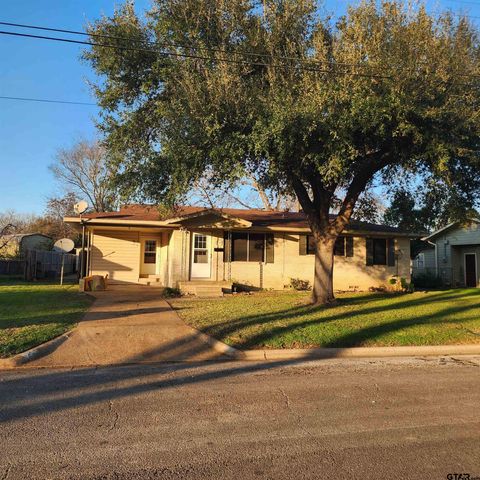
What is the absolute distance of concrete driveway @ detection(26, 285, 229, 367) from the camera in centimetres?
903

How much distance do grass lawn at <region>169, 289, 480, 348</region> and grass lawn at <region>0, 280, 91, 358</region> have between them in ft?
9.89

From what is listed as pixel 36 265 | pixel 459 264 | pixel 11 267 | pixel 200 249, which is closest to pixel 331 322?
pixel 200 249

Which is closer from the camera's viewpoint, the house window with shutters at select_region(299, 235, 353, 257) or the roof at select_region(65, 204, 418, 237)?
the roof at select_region(65, 204, 418, 237)

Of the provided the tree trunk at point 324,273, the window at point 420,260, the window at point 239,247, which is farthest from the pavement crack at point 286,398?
the window at point 420,260

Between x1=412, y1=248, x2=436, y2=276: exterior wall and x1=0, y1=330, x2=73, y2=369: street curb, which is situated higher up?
x1=412, y1=248, x2=436, y2=276: exterior wall

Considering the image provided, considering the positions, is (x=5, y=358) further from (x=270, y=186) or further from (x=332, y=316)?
(x=270, y=186)

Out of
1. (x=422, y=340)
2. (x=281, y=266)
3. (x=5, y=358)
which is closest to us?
(x=5, y=358)

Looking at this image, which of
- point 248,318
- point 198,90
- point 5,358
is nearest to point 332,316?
point 248,318

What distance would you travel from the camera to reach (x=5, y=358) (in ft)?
27.6

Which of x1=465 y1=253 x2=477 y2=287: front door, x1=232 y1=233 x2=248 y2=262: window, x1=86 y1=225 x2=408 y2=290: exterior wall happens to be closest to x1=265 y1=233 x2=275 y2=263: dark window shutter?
x1=86 y1=225 x2=408 y2=290: exterior wall

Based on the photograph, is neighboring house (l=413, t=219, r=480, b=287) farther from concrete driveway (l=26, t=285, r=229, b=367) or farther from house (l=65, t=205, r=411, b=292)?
concrete driveway (l=26, t=285, r=229, b=367)

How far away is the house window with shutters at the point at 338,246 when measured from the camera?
72.5ft

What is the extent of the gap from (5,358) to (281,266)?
47.9 ft

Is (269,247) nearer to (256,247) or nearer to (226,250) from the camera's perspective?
(256,247)
